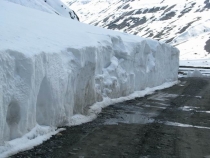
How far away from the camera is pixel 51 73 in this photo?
26.5 feet

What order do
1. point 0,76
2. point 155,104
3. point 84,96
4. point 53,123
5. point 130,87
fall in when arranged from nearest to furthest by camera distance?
1. point 0,76
2. point 53,123
3. point 84,96
4. point 155,104
5. point 130,87

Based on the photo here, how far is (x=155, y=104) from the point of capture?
13508 millimetres

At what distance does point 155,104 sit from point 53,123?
621 cm

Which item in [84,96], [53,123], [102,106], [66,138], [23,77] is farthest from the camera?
[102,106]

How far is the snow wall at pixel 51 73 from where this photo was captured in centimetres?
670

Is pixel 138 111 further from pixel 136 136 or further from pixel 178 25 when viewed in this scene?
pixel 178 25


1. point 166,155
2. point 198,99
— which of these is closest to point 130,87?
point 198,99

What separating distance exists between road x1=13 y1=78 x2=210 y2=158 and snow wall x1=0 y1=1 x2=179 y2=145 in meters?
0.62

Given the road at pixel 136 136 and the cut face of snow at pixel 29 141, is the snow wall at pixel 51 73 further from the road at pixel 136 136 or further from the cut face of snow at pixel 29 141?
the road at pixel 136 136

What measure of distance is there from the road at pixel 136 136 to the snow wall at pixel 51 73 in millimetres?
617

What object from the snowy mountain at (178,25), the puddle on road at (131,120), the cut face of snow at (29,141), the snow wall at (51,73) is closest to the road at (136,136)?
the puddle on road at (131,120)

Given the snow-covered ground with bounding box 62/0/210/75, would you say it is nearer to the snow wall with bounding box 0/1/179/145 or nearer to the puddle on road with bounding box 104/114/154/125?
the snow wall with bounding box 0/1/179/145

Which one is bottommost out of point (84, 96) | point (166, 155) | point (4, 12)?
point (166, 155)

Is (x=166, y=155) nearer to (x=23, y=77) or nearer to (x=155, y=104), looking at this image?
(x=23, y=77)
